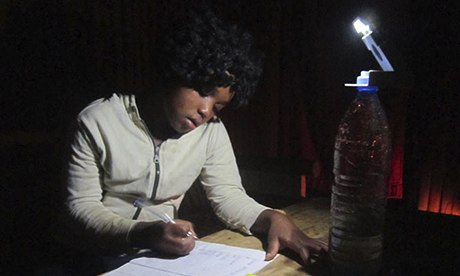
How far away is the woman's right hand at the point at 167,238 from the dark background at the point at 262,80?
169 centimetres

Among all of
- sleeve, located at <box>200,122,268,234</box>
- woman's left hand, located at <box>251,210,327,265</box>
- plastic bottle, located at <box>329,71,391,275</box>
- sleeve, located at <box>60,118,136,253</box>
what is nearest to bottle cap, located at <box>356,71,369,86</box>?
plastic bottle, located at <box>329,71,391,275</box>

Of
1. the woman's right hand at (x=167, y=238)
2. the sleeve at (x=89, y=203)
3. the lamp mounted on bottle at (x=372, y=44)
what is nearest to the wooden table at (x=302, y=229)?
the woman's right hand at (x=167, y=238)

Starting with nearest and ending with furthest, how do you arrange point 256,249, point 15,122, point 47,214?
point 256,249 < point 47,214 < point 15,122

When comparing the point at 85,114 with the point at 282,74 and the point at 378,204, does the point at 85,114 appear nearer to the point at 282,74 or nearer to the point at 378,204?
the point at 378,204

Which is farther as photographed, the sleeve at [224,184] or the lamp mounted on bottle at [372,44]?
the sleeve at [224,184]

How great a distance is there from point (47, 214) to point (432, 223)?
2274mm

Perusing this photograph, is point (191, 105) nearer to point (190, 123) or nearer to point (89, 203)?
point (190, 123)

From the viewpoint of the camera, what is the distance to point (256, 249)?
3.44ft

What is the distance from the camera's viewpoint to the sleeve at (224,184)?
4.19 ft

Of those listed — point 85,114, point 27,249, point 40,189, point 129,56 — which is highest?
point 129,56

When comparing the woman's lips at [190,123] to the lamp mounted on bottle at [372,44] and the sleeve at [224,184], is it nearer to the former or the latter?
Answer: the sleeve at [224,184]

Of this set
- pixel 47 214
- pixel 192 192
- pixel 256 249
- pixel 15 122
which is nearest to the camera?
pixel 256 249

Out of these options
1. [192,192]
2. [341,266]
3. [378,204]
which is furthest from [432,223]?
[192,192]

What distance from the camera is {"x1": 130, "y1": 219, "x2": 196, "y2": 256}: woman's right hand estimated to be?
96 centimetres
